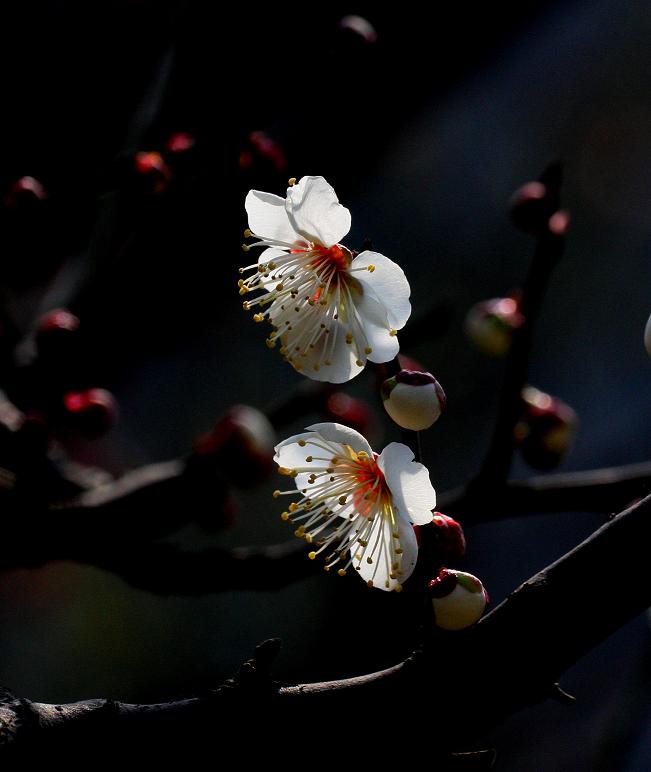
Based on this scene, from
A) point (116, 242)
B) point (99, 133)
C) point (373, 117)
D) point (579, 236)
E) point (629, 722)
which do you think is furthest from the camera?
point (579, 236)

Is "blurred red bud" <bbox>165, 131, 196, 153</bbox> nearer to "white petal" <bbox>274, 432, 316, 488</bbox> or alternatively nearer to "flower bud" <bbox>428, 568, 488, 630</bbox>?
"white petal" <bbox>274, 432, 316, 488</bbox>

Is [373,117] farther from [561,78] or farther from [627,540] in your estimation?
[627,540]

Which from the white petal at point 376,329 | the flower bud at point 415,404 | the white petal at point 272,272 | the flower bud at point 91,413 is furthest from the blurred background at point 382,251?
the flower bud at point 415,404

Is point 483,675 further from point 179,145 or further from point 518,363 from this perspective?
point 179,145

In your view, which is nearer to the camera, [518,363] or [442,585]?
[442,585]

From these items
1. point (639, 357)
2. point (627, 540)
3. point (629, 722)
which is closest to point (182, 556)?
point (627, 540)

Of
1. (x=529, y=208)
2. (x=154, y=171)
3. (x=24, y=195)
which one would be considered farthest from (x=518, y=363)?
(x=24, y=195)
